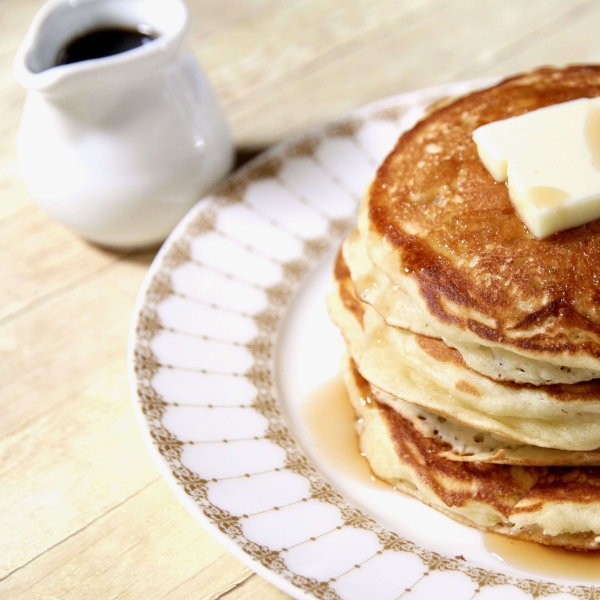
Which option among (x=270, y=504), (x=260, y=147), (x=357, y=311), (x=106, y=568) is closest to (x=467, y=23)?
(x=260, y=147)

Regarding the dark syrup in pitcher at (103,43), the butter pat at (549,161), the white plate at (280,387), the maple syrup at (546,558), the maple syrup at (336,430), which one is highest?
the dark syrup in pitcher at (103,43)

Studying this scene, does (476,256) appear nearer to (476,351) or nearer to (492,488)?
(476,351)

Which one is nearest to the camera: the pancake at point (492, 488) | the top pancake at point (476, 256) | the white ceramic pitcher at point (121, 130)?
the top pancake at point (476, 256)

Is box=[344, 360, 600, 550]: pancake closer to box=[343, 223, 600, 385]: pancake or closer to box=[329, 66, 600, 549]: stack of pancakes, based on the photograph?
box=[329, 66, 600, 549]: stack of pancakes

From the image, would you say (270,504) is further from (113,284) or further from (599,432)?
(113,284)

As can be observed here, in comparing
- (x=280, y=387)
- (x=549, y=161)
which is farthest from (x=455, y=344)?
(x=280, y=387)

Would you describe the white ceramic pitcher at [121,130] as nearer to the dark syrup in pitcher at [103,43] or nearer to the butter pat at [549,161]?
the dark syrup in pitcher at [103,43]

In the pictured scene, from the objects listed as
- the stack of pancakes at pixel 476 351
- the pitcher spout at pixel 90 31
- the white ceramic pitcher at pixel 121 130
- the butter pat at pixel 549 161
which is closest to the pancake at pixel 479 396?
the stack of pancakes at pixel 476 351
